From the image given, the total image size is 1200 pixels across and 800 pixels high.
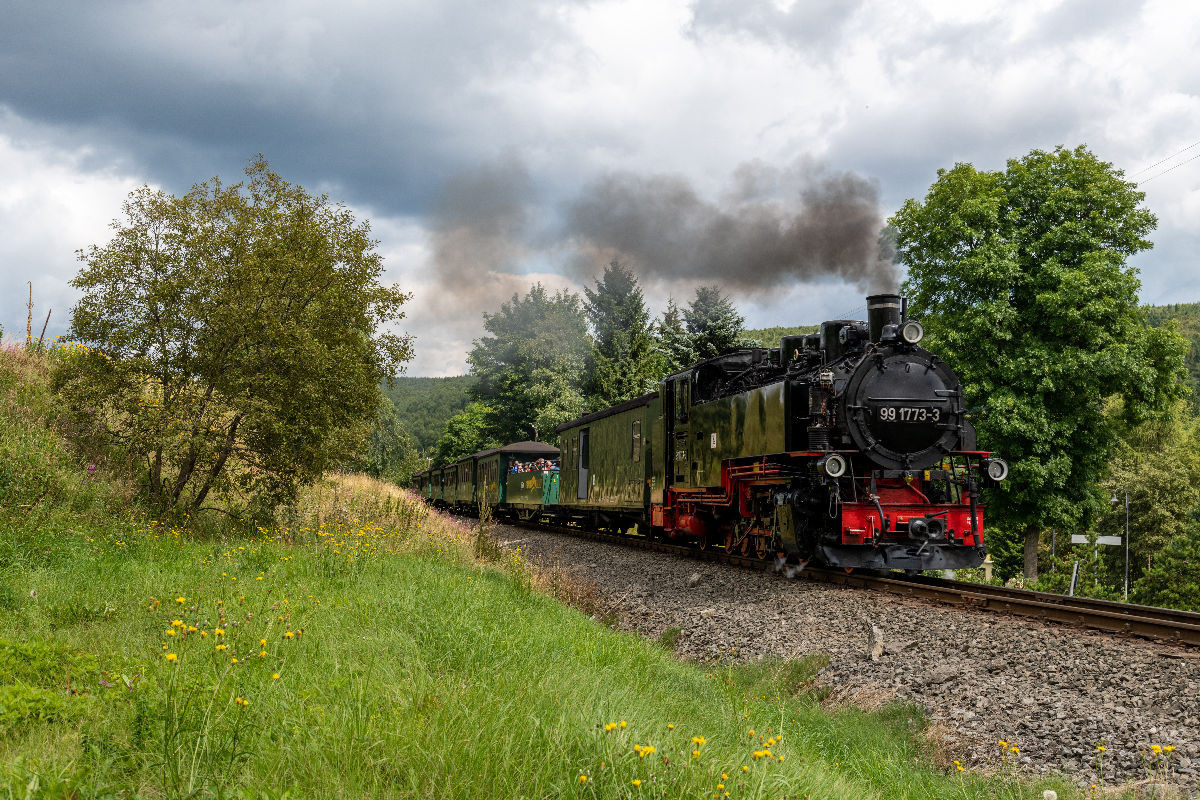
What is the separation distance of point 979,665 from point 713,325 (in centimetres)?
2485

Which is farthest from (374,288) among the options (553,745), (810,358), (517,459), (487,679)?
(517,459)

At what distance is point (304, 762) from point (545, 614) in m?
4.93

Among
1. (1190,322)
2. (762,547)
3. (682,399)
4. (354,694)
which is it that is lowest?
(762,547)

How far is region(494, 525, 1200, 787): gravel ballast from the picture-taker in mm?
4949

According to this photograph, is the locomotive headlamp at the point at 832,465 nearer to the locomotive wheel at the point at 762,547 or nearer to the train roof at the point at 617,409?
the locomotive wheel at the point at 762,547

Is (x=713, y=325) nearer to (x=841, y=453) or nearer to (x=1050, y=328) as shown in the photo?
(x=1050, y=328)

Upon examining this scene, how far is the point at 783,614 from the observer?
29.8 feet

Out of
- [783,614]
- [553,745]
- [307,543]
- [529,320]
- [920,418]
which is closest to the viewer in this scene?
[553,745]

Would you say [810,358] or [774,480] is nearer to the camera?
[774,480]

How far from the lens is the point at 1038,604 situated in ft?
27.0

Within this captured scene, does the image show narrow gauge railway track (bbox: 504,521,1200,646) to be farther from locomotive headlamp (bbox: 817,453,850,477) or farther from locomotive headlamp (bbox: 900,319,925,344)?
locomotive headlamp (bbox: 900,319,925,344)

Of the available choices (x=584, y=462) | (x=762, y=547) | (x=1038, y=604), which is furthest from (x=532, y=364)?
(x=1038, y=604)

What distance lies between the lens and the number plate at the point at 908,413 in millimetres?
10562

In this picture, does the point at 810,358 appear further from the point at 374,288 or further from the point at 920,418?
the point at 374,288
